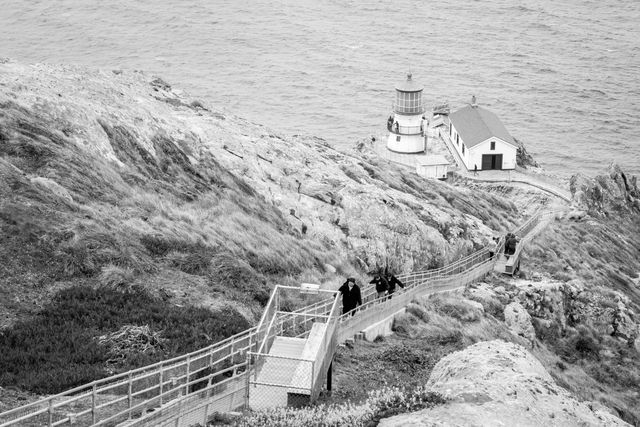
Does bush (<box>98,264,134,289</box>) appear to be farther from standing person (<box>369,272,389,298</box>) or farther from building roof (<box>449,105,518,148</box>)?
building roof (<box>449,105,518,148</box>)

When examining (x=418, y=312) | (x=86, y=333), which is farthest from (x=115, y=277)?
(x=418, y=312)

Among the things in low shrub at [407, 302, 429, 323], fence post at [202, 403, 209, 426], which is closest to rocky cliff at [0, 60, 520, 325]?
low shrub at [407, 302, 429, 323]

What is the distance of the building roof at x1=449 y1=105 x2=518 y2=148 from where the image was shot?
67500 millimetres

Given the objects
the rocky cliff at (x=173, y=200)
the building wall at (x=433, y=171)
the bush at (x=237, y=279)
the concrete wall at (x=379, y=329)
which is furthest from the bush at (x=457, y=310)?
the building wall at (x=433, y=171)

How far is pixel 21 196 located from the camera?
2253cm

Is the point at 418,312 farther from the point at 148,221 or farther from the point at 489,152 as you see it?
the point at 489,152

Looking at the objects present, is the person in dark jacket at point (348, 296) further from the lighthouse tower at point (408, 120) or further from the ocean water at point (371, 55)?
the ocean water at point (371, 55)

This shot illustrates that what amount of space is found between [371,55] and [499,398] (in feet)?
350

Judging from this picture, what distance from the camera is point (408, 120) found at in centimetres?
7181

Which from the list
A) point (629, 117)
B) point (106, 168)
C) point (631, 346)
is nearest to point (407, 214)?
point (631, 346)

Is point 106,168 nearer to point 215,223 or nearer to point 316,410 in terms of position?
point 215,223

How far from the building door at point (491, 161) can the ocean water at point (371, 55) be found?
1650 cm

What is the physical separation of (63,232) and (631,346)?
2432 centimetres

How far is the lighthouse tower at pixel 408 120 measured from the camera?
71.6 metres
